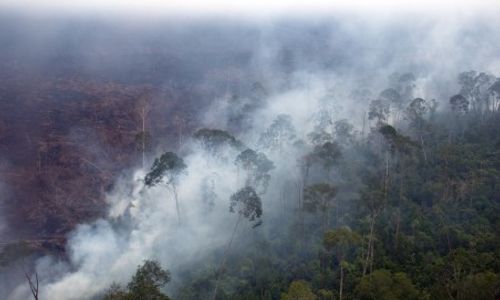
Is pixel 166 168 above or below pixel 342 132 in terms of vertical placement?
below

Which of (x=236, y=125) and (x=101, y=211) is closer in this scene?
(x=101, y=211)

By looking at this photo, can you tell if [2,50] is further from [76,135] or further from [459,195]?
[459,195]

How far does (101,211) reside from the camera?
165 ft

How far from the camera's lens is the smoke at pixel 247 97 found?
43375mm

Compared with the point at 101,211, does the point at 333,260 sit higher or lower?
lower

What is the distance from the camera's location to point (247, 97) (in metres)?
75.2

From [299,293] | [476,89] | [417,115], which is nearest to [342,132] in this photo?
[417,115]

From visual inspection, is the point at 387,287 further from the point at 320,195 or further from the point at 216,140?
the point at 216,140

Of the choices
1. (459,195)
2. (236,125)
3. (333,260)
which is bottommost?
(333,260)

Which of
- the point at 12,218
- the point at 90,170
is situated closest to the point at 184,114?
the point at 90,170

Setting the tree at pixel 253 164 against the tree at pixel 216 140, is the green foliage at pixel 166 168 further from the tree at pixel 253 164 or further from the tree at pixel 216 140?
the tree at pixel 216 140

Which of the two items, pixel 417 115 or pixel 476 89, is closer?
pixel 417 115

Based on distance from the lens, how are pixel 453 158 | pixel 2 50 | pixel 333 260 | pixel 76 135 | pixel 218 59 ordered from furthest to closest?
pixel 218 59 < pixel 2 50 < pixel 76 135 < pixel 453 158 < pixel 333 260

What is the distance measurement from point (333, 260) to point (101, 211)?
88.4 ft
